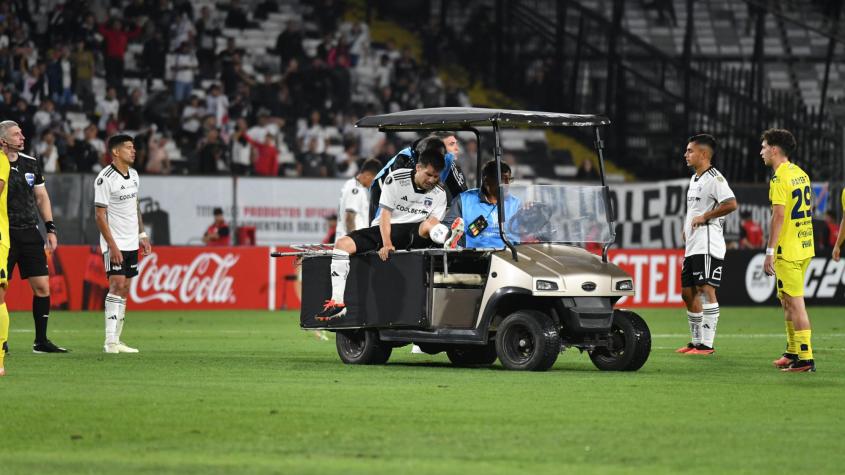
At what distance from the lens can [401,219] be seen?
43.5 ft

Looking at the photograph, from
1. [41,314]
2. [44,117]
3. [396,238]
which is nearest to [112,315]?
[41,314]

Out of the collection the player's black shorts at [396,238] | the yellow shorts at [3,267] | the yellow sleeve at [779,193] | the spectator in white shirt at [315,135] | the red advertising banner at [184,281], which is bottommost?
the red advertising banner at [184,281]

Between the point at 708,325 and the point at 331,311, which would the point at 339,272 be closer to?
the point at 331,311

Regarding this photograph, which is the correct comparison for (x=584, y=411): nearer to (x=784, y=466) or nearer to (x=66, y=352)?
(x=784, y=466)

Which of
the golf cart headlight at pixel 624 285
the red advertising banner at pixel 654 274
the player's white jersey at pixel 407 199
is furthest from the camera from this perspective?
the red advertising banner at pixel 654 274

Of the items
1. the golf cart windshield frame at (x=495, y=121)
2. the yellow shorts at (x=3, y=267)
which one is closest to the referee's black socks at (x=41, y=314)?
the yellow shorts at (x=3, y=267)

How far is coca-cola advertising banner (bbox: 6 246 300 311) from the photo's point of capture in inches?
965

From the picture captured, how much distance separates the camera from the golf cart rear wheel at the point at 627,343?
12.9 meters

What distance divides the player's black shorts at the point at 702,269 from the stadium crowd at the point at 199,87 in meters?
13.7

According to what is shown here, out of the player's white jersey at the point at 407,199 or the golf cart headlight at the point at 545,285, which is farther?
the player's white jersey at the point at 407,199

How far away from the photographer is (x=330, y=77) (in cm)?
3238

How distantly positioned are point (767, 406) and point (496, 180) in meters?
3.64

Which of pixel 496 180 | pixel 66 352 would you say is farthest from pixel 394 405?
pixel 66 352

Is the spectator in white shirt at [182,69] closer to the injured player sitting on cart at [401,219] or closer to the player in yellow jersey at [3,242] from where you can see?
the injured player sitting on cart at [401,219]
